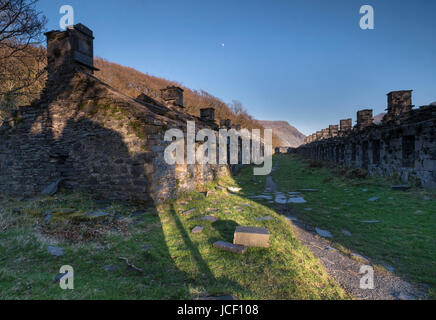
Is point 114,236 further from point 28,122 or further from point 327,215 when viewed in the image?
point 28,122

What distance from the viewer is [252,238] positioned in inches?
156

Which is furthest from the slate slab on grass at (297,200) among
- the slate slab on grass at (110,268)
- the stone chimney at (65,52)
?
the stone chimney at (65,52)

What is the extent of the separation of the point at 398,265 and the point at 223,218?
3.63 metres

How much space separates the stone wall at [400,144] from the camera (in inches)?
333

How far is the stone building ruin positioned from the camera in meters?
6.79

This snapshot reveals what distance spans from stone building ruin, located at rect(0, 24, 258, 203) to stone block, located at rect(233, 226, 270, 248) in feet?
11.7

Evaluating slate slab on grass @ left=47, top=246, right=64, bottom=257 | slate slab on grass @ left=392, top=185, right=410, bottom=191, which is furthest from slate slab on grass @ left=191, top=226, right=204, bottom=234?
slate slab on grass @ left=392, top=185, right=410, bottom=191

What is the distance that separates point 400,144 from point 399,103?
15.3 ft

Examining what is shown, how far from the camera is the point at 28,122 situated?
8438mm

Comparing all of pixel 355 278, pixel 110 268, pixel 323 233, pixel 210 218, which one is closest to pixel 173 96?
pixel 210 218

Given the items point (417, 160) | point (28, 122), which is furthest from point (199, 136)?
point (417, 160)

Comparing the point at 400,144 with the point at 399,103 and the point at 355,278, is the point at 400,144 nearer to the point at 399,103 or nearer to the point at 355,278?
the point at 399,103

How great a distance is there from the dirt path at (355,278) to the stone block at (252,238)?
1000 mm

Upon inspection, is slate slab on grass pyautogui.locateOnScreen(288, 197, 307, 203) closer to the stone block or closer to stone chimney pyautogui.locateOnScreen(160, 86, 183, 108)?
the stone block
